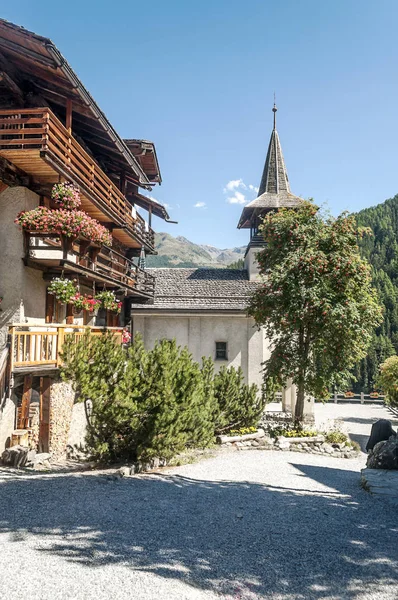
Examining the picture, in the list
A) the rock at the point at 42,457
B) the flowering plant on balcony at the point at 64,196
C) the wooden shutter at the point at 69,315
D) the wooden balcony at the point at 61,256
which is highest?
the flowering plant on balcony at the point at 64,196

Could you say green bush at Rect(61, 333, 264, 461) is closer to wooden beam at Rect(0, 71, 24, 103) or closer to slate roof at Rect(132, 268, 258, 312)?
wooden beam at Rect(0, 71, 24, 103)

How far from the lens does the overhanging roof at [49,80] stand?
1104cm

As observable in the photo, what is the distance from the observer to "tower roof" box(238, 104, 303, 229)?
1063 inches

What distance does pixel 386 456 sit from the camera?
34.4ft

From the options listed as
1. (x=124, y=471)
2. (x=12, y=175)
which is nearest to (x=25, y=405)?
(x=124, y=471)

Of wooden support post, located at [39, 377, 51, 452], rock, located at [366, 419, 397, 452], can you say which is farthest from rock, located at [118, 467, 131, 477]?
rock, located at [366, 419, 397, 452]

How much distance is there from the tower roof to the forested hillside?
20241 millimetres

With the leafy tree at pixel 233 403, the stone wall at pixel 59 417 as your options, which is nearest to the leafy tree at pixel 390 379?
the leafy tree at pixel 233 403

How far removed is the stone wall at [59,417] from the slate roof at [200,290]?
10.2m

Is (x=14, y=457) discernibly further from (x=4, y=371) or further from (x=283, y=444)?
(x=283, y=444)

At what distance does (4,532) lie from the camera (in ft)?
19.6

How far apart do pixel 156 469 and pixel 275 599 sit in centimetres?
702

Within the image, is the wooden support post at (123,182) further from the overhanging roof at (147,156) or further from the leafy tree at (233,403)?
the leafy tree at (233,403)

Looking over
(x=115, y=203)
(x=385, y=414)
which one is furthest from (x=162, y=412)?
(x=385, y=414)
